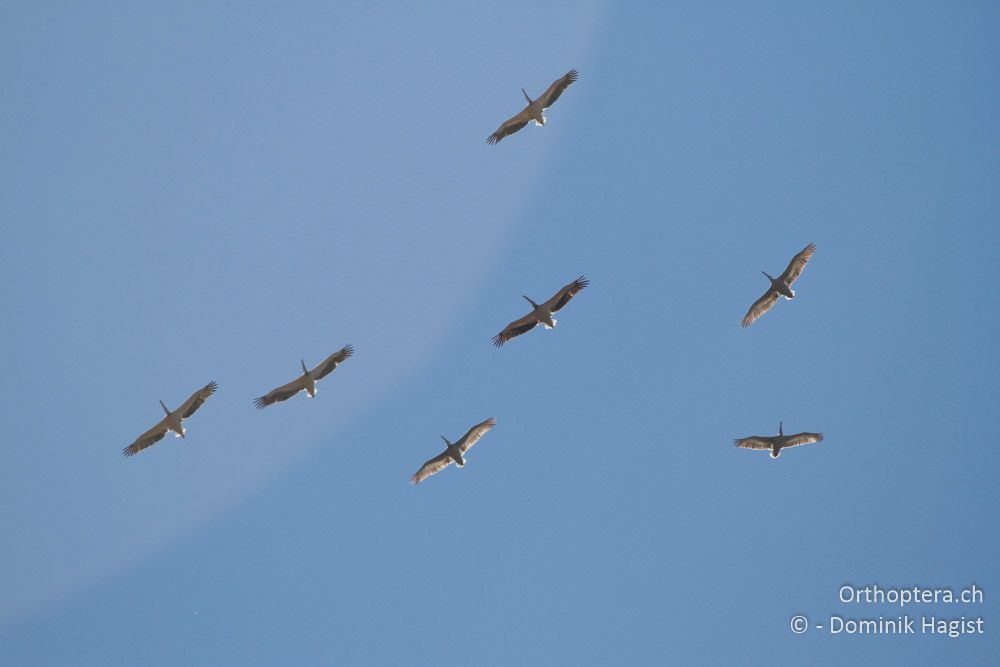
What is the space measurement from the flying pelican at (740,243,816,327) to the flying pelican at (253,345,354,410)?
43.5 feet

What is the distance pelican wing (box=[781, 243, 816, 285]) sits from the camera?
150 ft

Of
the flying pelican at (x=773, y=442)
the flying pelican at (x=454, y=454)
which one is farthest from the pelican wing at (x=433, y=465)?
the flying pelican at (x=773, y=442)

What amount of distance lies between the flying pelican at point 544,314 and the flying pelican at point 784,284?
20.3 feet

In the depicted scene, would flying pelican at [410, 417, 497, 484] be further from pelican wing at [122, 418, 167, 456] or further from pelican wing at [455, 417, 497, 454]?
pelican wing at [122, 418, 167, 456]

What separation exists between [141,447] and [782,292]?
2198 cm

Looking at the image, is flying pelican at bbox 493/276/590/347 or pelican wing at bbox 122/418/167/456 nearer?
flying pelican at bbox 493/276/590/347

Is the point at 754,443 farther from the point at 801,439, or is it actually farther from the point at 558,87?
the point at 558,87

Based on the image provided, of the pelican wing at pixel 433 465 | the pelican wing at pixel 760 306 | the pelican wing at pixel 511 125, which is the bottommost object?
the pelican wing at pixel 433 465

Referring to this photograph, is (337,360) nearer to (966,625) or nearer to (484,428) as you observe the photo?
(484,428)

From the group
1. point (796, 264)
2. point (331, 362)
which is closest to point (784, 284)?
point (796, 264)

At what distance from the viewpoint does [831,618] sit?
189 feet

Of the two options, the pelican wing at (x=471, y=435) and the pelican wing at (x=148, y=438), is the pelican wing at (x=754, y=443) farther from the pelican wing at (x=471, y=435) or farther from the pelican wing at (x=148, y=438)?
the pelican wing at (x=148, y=438)

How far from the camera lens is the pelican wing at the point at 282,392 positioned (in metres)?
45.4

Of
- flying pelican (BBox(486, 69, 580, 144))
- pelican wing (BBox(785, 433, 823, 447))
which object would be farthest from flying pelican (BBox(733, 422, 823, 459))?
flying pelican (BBox(486, 69, 580, 144))
